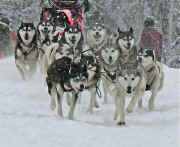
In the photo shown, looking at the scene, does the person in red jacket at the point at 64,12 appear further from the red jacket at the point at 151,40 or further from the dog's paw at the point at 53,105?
the dog's paw at the point at 53,105

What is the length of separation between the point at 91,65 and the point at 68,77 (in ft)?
2.12

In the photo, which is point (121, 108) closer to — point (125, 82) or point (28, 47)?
point (125, 82)

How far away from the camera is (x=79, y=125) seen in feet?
17.5

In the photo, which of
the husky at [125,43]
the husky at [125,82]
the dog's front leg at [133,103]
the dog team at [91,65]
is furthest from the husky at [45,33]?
the husky at [125,82]

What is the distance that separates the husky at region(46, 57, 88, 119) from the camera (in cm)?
582

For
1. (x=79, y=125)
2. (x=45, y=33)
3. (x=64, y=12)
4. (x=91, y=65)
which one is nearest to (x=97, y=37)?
(x=64, y=12)

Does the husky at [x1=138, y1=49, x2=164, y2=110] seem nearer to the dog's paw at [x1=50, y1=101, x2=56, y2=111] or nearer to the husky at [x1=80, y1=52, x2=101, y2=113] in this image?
the husky at [x1=80, y1=52, x2=101, y2=113]

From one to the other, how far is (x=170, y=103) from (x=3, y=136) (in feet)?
11.8

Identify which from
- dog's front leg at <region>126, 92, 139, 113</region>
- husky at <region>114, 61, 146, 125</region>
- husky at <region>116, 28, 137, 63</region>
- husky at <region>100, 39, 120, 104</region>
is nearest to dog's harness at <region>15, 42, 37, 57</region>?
husky at <region>116, 28, 137, 63</region>

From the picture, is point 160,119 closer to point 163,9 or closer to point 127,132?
point 127,132

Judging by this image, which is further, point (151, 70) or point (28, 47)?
point (28, 47)

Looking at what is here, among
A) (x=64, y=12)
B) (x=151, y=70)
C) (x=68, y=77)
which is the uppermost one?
(x=64, y=12)

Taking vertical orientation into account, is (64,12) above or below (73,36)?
above

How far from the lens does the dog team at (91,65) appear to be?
5.97 meters
